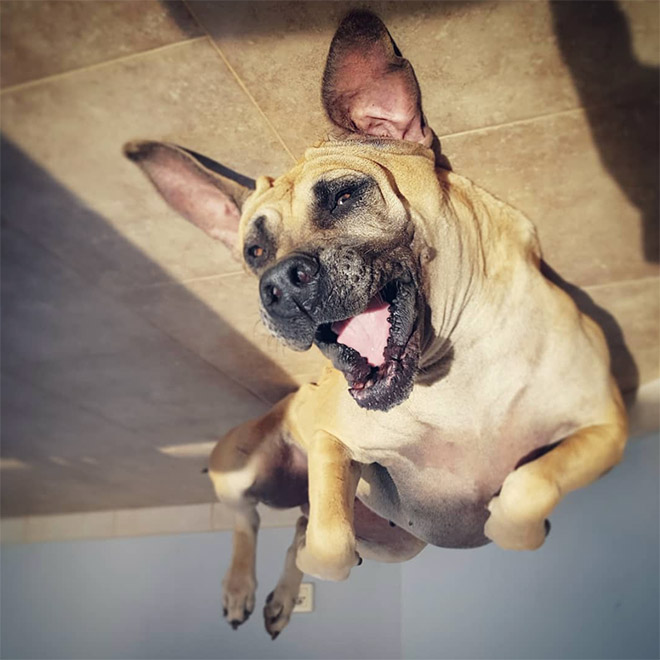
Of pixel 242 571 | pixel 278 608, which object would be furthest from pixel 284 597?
pixel 242 571

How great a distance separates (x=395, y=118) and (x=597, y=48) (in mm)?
402

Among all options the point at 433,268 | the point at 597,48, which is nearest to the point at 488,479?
the point at 433,268

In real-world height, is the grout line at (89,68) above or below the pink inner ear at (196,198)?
above

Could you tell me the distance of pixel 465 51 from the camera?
1.37 meters

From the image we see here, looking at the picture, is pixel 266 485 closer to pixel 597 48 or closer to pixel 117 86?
pixel 117 86

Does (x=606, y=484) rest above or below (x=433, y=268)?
below

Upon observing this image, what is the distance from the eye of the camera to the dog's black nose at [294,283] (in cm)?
132

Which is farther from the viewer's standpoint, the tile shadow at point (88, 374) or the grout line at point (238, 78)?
the tile shadow at point (88, 374)

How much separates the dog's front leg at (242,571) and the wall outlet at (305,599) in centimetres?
19

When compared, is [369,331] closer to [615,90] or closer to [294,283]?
[294,283]

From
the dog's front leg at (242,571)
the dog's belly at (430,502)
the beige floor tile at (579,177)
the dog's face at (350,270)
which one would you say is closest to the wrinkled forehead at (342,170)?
the dog's face at (350,270)

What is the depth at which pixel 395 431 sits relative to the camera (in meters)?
1.72

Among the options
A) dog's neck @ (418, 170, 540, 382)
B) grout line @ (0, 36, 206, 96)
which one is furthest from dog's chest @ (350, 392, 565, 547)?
grout line @ (0, 36, 206, 96)

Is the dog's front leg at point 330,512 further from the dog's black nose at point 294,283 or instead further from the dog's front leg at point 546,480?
the dog's black nose at point 294,283
